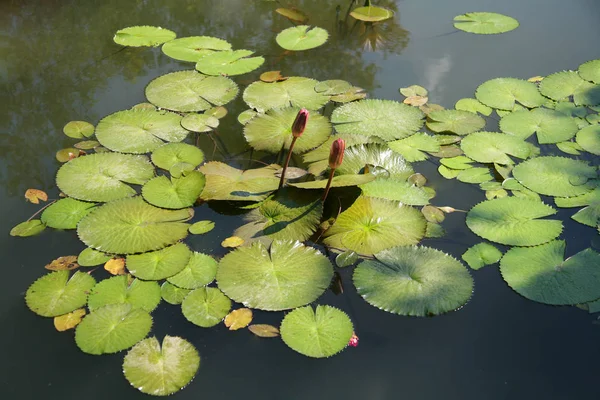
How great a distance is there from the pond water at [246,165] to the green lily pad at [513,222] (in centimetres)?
7

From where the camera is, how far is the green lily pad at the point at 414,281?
88.8 inches

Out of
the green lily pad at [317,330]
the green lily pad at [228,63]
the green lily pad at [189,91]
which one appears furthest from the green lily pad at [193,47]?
the green lily pad at [317,330]

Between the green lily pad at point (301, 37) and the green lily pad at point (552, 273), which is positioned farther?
the green lily pad at point (301, 37)

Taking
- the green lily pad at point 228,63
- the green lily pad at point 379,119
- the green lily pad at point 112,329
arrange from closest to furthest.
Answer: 1. the green lily pad at point 112,329
2. the green lily pad at point 379,119
3. the green lily pad at point 228,63

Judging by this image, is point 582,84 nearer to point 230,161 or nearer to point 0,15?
point 230,161

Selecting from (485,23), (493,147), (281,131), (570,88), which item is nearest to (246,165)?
(281,131)

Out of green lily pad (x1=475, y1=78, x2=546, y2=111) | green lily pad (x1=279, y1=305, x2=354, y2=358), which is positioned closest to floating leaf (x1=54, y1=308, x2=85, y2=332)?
green lily pad (x1=279, y1=305, x2=354, y2=358)

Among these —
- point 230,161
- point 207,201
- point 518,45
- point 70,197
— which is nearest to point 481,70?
point 518,45

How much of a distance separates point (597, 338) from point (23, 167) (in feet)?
9.37

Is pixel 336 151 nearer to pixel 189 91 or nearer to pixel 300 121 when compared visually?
pixel 300 121

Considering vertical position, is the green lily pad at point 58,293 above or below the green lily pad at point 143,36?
below

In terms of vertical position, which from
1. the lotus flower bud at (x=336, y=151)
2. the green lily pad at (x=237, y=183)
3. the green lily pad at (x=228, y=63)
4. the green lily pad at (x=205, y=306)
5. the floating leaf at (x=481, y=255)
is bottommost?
the floating leaf at (x=481, y=255)

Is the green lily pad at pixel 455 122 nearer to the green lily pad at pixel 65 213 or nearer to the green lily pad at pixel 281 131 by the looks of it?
the green lily pad at pixel 281 131

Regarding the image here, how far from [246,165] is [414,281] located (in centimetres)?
114
